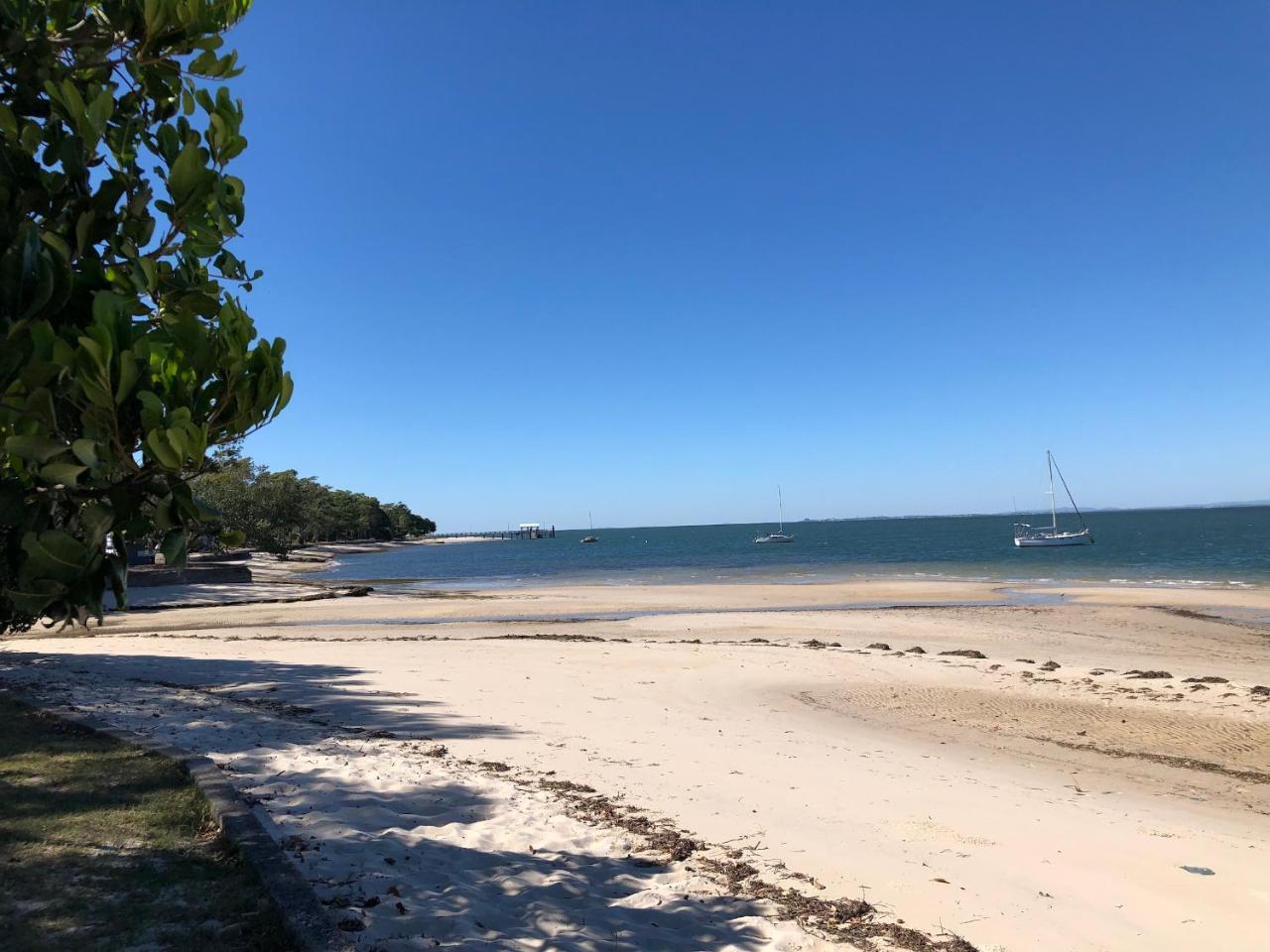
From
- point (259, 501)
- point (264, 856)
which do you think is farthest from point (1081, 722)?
point (259, 501)

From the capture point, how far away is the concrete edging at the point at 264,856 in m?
3.11

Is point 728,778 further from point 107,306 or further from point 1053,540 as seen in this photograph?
point 1053,540

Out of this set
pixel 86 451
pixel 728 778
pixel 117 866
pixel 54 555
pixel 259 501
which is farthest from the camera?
pixel 259 501

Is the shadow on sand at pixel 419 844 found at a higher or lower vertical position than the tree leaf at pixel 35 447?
lower

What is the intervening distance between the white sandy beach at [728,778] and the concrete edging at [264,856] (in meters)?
0.22

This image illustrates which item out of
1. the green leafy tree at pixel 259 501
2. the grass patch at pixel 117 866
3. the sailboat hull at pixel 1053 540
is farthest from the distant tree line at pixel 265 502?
the sailboat hull at pixel 1053 540

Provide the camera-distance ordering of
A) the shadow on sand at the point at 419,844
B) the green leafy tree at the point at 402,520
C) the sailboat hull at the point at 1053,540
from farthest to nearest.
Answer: the green leafy tree at the point at 402,520, the sailboat hull at the point at 1053,540, the shadow on sand at the point at 419,844

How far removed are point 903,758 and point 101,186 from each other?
799 centimetres

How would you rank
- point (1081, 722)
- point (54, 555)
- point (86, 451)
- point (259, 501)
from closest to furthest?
point (86, 451)
point (54, 555)
point (1081, 722)
point (259, 501)

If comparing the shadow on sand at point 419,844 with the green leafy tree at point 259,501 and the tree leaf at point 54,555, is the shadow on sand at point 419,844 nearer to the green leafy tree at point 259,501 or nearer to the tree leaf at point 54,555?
the tree leaf at point 54,555

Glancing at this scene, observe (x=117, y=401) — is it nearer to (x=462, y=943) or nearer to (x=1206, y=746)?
(x=462, y=943)

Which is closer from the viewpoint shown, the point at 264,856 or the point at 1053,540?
the point at 264,856

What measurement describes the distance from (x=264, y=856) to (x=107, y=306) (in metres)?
2.86

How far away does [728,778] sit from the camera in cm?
669
